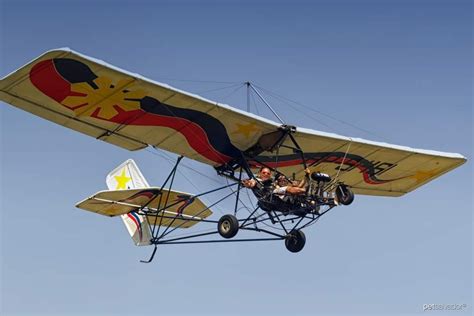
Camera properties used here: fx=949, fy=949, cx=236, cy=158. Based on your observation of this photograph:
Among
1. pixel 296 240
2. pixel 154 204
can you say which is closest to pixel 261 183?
pixel 296 240

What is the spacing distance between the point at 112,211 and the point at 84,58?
245 inches

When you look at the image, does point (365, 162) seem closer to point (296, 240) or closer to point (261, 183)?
point (296, 240)

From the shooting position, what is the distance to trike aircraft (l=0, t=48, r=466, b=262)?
66.2 ft

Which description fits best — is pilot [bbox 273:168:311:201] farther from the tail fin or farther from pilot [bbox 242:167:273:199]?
the tail fin

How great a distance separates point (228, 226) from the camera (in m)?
21.2

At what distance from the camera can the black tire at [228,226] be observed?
2116 cm

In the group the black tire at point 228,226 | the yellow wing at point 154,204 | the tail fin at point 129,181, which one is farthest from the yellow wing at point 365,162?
the tail fin at point 129,181

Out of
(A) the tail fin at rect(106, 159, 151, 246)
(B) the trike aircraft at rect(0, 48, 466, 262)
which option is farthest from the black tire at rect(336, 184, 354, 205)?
(A) the tail fin at rect(106, 159, 151, 246)

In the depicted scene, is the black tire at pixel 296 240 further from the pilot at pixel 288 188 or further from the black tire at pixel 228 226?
the black tire at pixel 228 226

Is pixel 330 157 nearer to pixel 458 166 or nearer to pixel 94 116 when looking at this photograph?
pixel 458 166

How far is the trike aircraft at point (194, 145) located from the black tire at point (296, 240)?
0.08 ft

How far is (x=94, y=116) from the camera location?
21406mm

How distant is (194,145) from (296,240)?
3308 mm

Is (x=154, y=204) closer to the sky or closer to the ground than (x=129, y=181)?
closer to the ground
